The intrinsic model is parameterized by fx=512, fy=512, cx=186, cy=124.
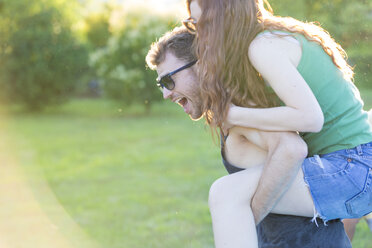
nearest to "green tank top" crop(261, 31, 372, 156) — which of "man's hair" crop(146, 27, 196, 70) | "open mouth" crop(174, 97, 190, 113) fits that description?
"man's hair" crop(146, 27, 196, 70)

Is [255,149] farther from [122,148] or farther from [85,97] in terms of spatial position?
[85,97]

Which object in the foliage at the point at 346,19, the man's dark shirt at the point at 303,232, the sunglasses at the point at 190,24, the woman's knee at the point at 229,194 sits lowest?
the foliage at the point at 346,19

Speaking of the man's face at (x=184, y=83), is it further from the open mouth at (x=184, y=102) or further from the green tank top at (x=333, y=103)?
the green tank top at (x=333, y=103)

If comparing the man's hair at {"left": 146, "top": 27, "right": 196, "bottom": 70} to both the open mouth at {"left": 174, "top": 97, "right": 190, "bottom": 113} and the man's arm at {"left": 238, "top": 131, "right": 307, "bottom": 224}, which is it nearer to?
the open mouth at {"left": 174, "top": 97, "right": 190, "bottom": 113}

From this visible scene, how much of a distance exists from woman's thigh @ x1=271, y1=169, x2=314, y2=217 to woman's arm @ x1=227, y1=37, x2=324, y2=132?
→ 23 centimetres

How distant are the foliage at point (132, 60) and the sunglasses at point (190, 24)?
31.6 feet

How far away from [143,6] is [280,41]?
1082 cm

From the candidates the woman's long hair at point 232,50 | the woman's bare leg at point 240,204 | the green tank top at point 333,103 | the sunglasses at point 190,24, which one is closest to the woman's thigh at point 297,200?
the woman's bare leg at point 240,204

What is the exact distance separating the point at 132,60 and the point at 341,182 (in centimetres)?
1060

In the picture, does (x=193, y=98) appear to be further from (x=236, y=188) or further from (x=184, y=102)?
(x=236, y=188)

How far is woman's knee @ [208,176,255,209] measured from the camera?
2031 mm

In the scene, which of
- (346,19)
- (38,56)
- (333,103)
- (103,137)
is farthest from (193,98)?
(346,19)

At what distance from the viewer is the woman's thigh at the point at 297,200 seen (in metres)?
2.07

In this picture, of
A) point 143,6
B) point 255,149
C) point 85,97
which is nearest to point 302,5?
point 143,6
